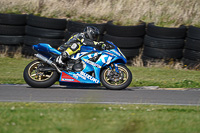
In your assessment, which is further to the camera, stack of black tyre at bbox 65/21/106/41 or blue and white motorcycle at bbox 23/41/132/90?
stack of black tyre at bbox 65/21/106/41

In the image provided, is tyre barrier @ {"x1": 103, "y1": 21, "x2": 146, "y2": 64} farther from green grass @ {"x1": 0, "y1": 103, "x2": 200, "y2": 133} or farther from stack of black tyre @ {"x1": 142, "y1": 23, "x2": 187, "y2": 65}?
green grass @ {"x1": 0, "y1": 103, "x2": 200, "y2": 133}

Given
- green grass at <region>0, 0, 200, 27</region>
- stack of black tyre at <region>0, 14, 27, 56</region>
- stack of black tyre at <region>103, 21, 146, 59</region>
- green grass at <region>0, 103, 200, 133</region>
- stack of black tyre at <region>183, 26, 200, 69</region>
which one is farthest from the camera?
green grass at <region>0, 0, 200, 27</region>

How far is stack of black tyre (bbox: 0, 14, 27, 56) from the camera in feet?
48.5

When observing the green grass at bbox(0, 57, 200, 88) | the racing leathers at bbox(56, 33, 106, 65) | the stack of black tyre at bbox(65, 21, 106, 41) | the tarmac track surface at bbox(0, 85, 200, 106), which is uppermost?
the racing leathers at bbox(56, 33, 106, 65)

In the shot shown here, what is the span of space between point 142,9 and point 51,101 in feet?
35.8

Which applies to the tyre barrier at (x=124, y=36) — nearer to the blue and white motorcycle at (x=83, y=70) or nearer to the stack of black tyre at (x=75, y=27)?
the stack of black tyre at (x=75, y=27)

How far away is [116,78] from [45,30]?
20.7ft

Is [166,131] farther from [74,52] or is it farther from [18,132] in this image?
[74,52]

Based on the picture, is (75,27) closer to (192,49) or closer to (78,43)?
(192,49)

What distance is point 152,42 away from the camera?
13.9 meters

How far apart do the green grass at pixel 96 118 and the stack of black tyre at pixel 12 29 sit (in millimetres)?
8513

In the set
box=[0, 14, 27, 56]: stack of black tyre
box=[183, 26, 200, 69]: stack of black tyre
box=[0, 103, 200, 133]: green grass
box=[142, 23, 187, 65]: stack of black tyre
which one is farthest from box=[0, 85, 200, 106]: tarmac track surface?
box=[0, 14, 27, 56]: stack of black tyre

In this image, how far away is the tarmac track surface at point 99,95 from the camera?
24.6 feet

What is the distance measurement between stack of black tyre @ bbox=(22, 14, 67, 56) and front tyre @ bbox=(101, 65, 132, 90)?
5951 mm
